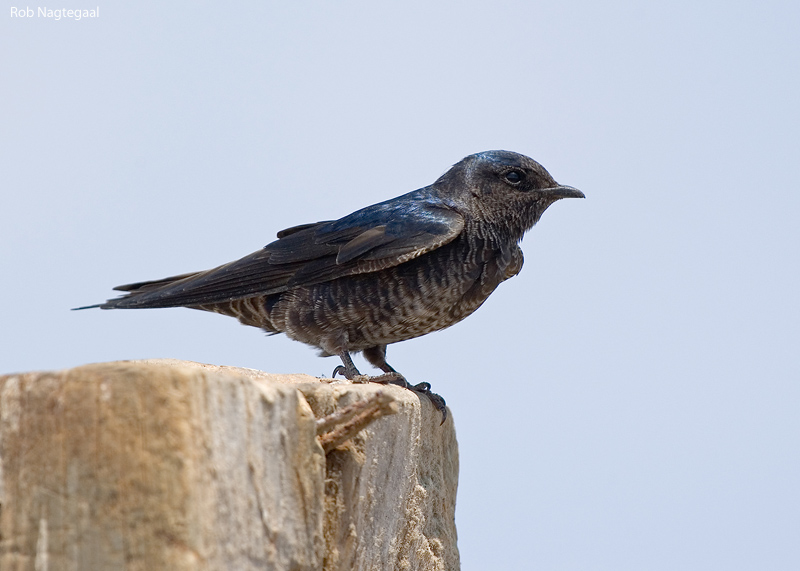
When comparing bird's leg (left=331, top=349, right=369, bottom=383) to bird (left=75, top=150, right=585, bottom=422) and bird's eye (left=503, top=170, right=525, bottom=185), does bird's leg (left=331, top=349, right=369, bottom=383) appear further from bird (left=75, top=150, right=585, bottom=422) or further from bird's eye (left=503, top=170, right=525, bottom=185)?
bird's eye (left=503, top=170, right=525, bottom=185)

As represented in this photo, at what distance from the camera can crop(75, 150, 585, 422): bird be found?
240 inches

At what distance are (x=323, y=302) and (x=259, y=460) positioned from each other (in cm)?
319

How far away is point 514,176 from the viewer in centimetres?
665

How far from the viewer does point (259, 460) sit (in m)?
3.04

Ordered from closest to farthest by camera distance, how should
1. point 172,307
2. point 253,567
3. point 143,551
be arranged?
point 143,551
point 253,567
point 172,307

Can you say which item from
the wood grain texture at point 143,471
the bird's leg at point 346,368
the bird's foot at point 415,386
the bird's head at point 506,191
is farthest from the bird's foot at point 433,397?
the wood grain texture at point 143,471

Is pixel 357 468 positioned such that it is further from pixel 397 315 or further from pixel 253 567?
pixel 397 315

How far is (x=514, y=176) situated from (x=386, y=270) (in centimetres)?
126

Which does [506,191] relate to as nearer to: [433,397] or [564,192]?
[564,192]

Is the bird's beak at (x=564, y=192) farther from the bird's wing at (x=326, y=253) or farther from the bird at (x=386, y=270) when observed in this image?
the bird's wing at (x=326, y=253)

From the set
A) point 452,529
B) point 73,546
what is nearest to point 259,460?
point 73,546

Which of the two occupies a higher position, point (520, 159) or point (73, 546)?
point (520, 159)

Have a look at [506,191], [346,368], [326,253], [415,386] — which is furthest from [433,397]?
[506,191]

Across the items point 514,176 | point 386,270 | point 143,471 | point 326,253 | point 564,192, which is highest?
point 514,176
